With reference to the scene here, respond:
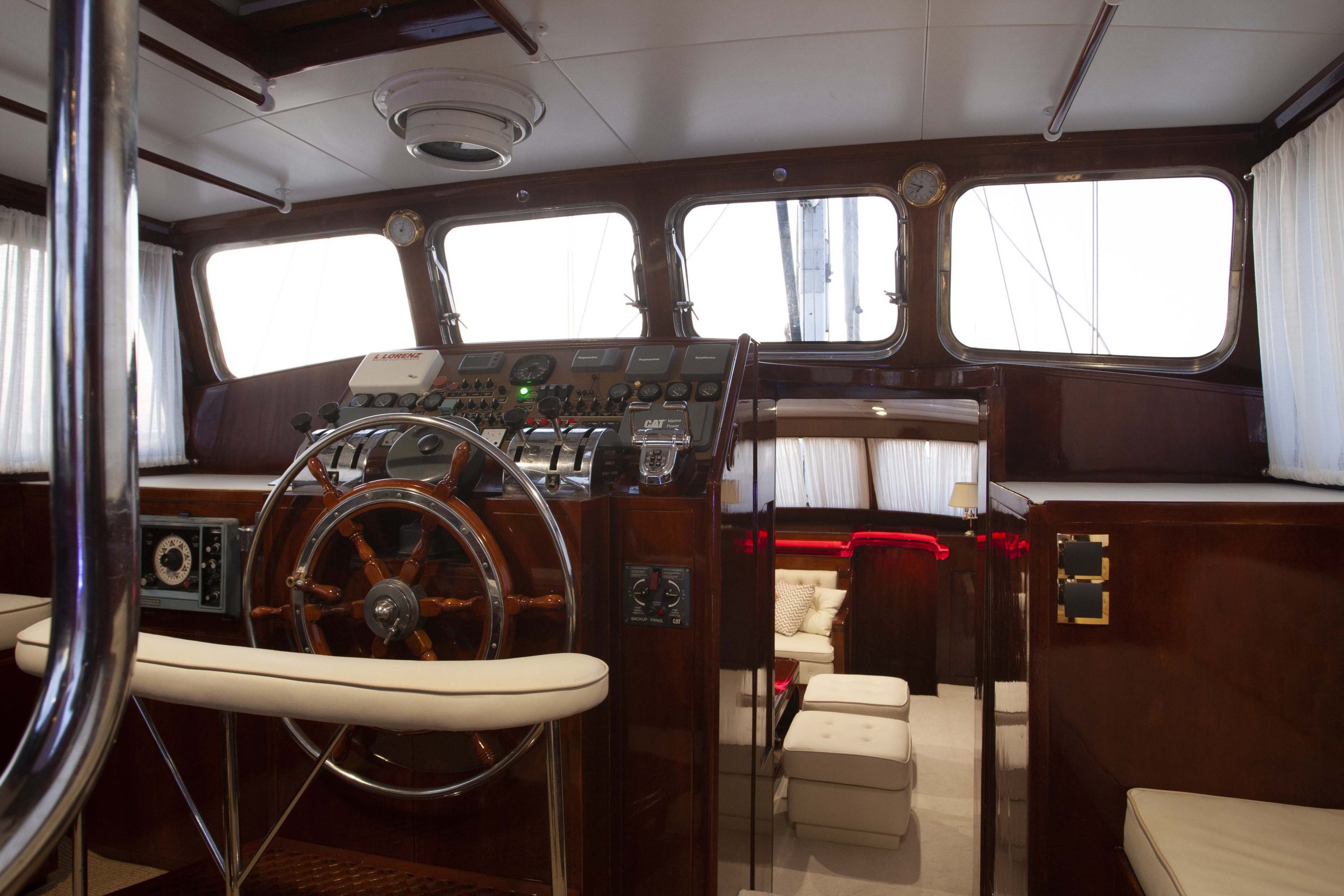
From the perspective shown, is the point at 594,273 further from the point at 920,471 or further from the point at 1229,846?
the point at 920,471

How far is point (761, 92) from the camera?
218 centimetres

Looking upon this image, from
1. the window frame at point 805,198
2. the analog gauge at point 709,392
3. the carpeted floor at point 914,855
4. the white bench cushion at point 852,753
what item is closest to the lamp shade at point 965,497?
the carpeted floor at point 914,855

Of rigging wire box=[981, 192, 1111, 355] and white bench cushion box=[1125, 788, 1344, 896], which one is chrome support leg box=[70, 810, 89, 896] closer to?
white bench cushion box=[1125, 788, 1344, 896]

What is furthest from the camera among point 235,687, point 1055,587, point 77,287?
point 1055,587

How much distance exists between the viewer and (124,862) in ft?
6.92

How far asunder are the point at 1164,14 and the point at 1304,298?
88 cm

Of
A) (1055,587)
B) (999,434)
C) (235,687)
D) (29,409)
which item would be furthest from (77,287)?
(29,409)

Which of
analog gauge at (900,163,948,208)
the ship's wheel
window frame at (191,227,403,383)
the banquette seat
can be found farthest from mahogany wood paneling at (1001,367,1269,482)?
window frame at (191,227,403,383)

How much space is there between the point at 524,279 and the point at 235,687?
231 cm

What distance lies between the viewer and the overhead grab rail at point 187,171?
7.29 ft

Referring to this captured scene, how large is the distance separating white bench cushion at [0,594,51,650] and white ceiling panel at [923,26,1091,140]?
8.01 feet

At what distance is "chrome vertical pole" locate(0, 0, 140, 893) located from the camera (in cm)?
27

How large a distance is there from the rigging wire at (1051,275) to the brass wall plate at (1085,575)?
146cm

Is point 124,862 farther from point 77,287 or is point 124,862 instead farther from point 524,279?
point 77,287
